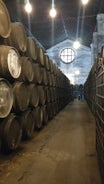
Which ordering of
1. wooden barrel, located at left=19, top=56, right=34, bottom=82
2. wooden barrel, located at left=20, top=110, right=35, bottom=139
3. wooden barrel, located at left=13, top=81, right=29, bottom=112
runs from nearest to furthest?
wooden barrel, located at left=13, top=81, right=29, bottom=112 → wooden barrel, located at left=20, top=110, right=35, bottom=139 → wooden barrel, located at left=19, top=56, right=34, bottom=82

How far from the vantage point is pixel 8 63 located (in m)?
3.46

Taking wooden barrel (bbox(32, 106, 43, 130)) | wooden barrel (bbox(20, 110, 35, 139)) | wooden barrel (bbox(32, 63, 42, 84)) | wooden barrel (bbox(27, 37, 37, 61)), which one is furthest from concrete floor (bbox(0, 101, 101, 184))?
wooden barrel (bbox(27, 37, 37, 61))

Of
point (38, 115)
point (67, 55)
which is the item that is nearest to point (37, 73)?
point (38, 115)

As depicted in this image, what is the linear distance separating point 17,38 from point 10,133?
1.61 metres

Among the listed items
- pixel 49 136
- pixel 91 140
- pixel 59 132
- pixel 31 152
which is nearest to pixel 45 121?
pixel 59 132

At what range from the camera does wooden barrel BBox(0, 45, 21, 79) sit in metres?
3.38

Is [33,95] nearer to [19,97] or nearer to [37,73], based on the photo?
[37,73]

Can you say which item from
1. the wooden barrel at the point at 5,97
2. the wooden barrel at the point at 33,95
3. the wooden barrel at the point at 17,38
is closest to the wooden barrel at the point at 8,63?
the wooden barrel at the point at 5,97

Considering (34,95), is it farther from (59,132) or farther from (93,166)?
(93,166)

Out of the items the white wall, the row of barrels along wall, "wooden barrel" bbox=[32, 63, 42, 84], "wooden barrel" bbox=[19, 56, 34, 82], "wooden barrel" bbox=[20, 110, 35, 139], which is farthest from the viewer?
the white wall

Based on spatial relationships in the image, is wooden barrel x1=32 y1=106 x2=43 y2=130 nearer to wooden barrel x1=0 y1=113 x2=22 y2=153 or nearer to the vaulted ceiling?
wooden barrel x1=0 y1=113 x2=22 y2=153

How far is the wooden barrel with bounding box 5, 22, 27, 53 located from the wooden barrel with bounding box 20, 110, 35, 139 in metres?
1.12

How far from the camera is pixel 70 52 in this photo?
2417cm

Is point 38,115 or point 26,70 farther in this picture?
point 38,115
